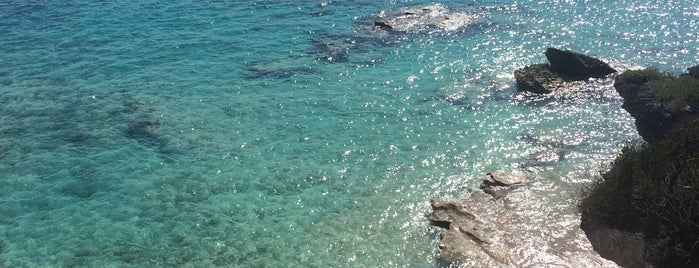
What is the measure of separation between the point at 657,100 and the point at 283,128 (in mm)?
18539

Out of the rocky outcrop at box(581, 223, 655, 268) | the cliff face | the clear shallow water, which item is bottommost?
the clear shallow water

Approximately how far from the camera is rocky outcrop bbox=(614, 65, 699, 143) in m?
24.9

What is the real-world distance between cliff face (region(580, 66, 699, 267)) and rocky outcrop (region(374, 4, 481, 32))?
22408 mm

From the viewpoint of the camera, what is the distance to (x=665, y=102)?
2564cm

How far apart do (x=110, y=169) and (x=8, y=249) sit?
20.3 ft

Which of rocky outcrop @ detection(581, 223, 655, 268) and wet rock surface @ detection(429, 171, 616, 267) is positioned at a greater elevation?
rocky outcrop @ detection(581, 223, 655, 268)

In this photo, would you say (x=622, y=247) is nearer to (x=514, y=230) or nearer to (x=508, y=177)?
(x=514, y=230)

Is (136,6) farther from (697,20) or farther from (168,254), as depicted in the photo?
(697,20)

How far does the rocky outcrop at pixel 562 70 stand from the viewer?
34.2m

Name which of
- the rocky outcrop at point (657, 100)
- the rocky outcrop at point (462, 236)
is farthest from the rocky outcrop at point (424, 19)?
the rocky outcrop at point (462, 236)

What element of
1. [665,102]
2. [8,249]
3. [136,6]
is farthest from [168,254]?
[136,6]

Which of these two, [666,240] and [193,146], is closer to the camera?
[666,240]

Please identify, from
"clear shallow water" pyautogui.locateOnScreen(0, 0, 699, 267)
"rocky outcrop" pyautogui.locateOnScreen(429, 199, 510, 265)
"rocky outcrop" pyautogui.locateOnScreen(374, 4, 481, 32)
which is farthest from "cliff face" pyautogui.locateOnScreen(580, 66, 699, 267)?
"rocky outcrop" pyautogui.locateOnScreen(374, 4, 481, 32)

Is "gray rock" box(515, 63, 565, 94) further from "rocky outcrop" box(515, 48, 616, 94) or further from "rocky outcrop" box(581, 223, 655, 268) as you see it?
"rocky outcrop" box(581, 223, 655, 268)
